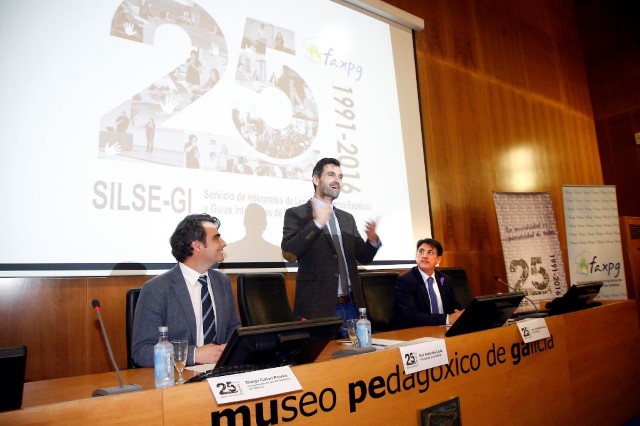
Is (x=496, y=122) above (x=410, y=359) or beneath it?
above

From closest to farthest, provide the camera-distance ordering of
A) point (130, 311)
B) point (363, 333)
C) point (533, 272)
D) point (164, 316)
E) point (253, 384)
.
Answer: point (253, 384) < point (363, 333) < point (164, 316) < point (130, 311) < point (533, 272)

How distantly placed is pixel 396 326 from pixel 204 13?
229 cm

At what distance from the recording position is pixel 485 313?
1875mm

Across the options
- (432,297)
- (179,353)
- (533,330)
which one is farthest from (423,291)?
(179,353)

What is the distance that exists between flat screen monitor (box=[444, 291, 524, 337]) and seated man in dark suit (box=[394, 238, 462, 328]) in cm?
78

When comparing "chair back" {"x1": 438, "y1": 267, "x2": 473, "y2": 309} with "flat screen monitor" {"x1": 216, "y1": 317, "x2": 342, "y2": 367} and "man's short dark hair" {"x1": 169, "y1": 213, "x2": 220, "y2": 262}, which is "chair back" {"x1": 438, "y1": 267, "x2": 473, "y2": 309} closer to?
"man's short dark hair" {"x1": 169, "y1": 213, "x2": 220, "y2": 262}

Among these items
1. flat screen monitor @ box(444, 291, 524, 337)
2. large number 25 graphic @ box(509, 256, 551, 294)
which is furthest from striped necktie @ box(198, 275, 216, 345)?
large number 25 graphic @ box(509, 256, 551, 294)

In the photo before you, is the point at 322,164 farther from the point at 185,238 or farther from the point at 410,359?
the point at 410,359

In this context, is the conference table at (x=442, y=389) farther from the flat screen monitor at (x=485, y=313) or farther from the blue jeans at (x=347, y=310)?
the blue jeans at (x=347, y=310)

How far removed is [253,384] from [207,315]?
2.85 ft

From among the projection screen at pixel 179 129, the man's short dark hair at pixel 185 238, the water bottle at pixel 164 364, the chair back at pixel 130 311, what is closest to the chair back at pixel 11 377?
the water bottle at pixel 164 364

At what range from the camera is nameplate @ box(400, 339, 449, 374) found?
4.99 ft

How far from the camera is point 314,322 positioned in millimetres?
1345

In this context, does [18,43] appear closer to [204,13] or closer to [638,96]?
[204,13]
